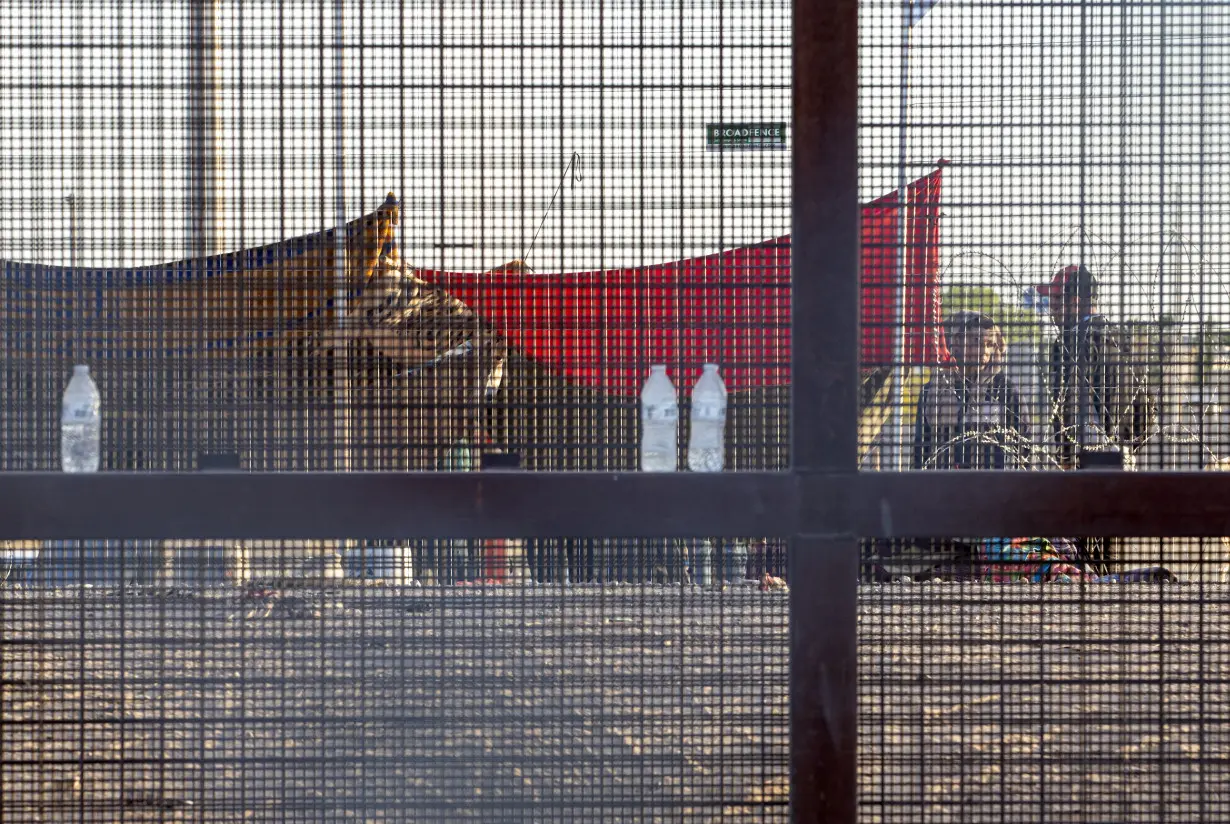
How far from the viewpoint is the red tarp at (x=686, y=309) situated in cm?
251

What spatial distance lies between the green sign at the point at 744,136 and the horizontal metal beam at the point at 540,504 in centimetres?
81

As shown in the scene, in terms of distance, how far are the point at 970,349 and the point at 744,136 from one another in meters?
0.78

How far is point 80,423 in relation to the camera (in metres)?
2.46

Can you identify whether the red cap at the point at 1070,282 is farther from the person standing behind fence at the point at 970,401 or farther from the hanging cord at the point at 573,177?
the hanging cord at the point at 573,177

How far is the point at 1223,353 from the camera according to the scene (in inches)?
99.7

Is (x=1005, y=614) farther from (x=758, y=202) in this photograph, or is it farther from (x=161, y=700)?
(x=161, y=700)

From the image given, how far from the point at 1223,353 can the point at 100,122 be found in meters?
2.83

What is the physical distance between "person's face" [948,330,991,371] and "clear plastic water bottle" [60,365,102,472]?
6.97ft

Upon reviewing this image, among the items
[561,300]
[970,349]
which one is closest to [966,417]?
[970,349]

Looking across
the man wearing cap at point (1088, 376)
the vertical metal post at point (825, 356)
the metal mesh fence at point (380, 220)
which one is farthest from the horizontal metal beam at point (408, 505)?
the man wearing cap at point (1088, 376)

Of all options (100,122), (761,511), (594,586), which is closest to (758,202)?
(761,511)

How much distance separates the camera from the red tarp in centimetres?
251

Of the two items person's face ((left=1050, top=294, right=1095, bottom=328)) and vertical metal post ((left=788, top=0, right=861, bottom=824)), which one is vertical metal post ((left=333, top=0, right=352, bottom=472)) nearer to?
vertical metal post ((left=788, top=0, right=861, bottom=824))

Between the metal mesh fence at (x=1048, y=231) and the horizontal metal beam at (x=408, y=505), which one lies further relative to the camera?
the metal mesh fence at (x=1048, y=231)
